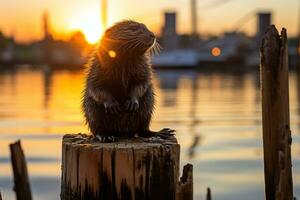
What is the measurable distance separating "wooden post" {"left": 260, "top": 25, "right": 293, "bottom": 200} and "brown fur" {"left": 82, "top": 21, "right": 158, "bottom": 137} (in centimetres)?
114

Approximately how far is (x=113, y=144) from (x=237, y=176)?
6843mm

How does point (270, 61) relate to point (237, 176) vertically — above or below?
above

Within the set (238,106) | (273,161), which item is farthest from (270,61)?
(238,106)

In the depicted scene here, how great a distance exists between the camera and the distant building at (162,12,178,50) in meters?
83.5

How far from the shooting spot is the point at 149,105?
262 inches

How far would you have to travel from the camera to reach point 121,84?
21.9ft

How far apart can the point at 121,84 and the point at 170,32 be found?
78.8 m

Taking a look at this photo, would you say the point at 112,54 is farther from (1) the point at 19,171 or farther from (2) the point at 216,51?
(2) the point at 216,51

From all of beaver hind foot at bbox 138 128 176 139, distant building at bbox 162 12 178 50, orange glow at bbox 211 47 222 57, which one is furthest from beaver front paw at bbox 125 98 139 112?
orange glow at bbox 211 47 222 57

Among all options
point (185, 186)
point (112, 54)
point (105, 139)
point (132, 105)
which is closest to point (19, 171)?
point (105, 139)

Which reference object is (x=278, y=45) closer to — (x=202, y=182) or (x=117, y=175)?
(x=117, y=175)

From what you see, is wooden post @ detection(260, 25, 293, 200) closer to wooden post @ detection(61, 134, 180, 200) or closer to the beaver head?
wooden post @ detection(61, 134, 180, 200)

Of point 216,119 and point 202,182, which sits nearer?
point 202,182

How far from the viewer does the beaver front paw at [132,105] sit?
640 centimetres
